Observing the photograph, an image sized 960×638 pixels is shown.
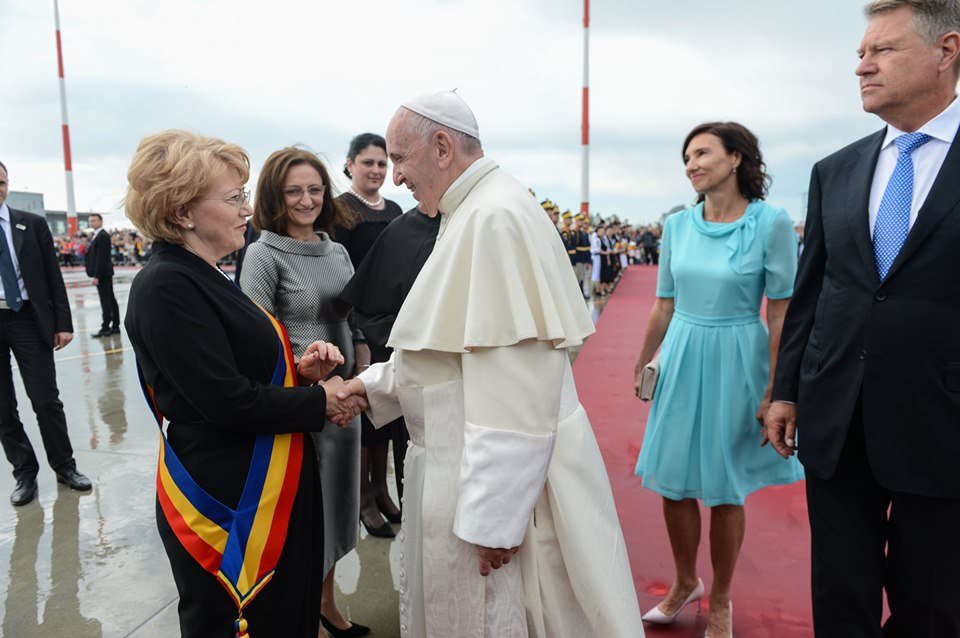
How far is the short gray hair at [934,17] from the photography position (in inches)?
65.3

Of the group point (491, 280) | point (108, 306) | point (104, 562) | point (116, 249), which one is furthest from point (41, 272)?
point (116, 249)

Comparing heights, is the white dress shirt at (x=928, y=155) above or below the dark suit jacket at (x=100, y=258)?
above

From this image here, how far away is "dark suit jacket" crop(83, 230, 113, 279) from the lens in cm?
1012

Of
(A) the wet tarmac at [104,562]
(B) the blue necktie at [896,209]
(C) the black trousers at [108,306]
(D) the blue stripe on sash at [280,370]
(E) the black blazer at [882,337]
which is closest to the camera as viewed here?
(E) the black blazer at [882,337]

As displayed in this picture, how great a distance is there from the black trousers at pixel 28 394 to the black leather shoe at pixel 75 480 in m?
0.04

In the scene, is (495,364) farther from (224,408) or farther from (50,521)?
(50,521)

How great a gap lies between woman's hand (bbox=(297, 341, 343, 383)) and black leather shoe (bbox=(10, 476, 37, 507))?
112 inches

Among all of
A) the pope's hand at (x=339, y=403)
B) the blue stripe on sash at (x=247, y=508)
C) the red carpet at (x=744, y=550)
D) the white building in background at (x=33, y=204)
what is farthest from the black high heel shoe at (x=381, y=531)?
the white building in background at (x=33, y=204)

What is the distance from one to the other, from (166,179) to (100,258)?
9967 mm

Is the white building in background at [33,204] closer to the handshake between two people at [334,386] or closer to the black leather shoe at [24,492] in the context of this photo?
the black leather shoe at [24,492]

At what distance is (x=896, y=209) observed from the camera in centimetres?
177

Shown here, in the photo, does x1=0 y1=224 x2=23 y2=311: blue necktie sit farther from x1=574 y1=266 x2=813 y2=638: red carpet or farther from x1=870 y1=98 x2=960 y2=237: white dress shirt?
x1=870 y1=98 x2=960 y2=237: white dress shirt

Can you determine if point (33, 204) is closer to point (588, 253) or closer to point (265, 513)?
point (588, 253)

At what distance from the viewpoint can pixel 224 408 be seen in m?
1.67
